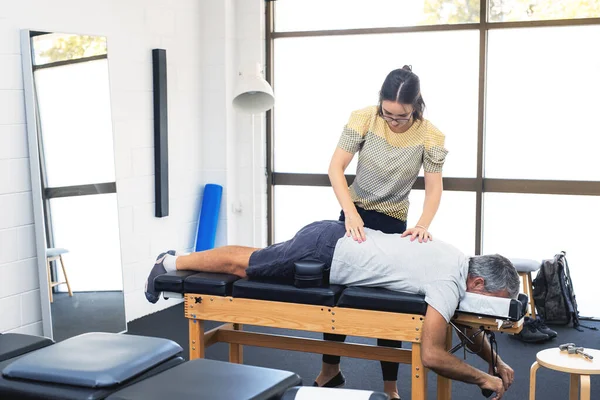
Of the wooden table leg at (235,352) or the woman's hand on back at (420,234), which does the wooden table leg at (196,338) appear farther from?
the woman's hand on back at (420,234)

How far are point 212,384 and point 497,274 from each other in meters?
1.22

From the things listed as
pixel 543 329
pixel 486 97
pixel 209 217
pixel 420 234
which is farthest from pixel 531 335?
pixel 209 217

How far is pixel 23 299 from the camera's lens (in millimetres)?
3453

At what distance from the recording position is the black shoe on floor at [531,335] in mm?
3803

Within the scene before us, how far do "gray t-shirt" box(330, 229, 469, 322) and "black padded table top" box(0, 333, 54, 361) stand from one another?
1078mm

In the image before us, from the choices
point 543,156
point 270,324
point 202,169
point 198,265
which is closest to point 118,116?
point 202,169

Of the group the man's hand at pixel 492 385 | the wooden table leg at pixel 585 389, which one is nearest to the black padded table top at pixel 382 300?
the man's hand at pixel 492 385

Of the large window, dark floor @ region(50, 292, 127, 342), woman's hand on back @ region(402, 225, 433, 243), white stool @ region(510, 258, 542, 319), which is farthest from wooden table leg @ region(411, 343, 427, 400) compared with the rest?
the large window

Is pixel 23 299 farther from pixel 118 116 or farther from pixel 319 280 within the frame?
pixel 319 280

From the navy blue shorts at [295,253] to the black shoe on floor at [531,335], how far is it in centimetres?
164

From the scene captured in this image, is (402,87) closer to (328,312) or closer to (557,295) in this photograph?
(328,312)

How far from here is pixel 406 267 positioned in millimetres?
2508

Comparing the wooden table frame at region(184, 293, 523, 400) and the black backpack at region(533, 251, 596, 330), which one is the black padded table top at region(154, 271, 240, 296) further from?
the black backpack at region(533, 251, 596, 330)

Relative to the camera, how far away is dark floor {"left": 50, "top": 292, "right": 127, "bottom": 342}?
357 cm
